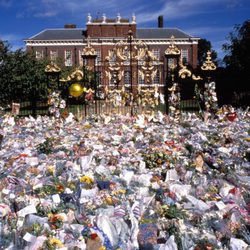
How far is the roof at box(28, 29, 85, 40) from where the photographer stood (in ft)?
156

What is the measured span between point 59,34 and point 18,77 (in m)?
25.8

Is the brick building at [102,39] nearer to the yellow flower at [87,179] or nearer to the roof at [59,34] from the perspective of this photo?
the roof at [59,34]

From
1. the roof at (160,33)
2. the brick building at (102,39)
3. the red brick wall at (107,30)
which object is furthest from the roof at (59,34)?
the roof at (160,33)

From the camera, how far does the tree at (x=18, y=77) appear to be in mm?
23328

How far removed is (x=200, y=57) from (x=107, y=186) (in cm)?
6527

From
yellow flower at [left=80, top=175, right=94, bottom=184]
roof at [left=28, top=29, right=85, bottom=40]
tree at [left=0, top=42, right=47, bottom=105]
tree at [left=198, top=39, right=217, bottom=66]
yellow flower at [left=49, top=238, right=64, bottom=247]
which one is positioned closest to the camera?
yellow flower at [left=49, top=238, right=64, bottom=247]

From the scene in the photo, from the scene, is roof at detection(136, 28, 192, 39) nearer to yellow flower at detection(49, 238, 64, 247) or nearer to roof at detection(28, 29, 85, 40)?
roof at detection(28, 29, 85, 40)

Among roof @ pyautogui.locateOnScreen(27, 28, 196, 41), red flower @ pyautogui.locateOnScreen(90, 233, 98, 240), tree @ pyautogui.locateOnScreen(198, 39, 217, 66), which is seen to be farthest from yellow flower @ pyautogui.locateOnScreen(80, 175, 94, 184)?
tree @ pyautogui.locateOnScreen(198, 39, 217, 66)

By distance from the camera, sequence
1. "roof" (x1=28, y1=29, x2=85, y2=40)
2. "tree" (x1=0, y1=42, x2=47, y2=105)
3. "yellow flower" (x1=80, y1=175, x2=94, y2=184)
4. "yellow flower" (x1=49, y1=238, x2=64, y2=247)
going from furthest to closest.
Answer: "roof" (x1=28, y1=29, x2=85, y2=40) < "tree" (x1=0, y1=42, x2=47, y2=105) < "yellow flower" (x1=80, y1=175, x2=94, y2=184) < "yellow flower" (x1=49, y1=238, x2=64, y2=247)

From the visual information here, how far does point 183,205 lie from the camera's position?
399 centimetres

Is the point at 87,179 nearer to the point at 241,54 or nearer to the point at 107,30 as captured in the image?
the point at 241,54

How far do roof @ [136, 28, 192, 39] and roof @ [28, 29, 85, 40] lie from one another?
7392 mm

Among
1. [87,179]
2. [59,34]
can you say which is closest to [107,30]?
[59,34]

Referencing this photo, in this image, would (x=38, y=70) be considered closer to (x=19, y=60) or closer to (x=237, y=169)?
(x=19, y=60)
